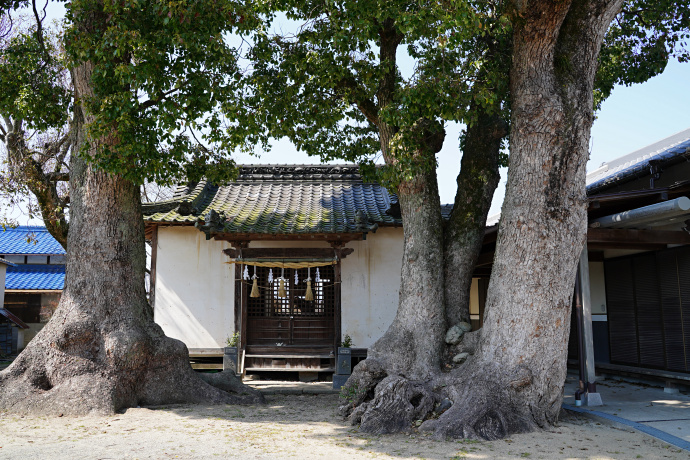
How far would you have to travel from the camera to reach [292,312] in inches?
501

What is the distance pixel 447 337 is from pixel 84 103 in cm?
652

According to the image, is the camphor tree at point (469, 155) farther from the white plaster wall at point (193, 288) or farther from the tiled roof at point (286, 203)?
the white plaster wall at point (193, 288)

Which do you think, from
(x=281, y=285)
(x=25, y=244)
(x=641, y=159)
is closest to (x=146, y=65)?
(x=281, y=285)

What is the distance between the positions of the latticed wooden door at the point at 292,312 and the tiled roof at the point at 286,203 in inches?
49.2

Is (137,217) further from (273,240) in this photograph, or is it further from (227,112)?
(273,240)

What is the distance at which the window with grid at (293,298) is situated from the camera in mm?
12766

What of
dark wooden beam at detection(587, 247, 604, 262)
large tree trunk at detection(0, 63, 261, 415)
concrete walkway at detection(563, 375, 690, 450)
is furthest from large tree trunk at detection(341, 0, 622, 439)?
dark wooden beam at detection(587, 247, 604, 262)

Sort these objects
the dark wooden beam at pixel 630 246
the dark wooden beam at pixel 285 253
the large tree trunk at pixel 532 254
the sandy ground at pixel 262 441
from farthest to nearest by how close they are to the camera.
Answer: the dark wooden beam at pixel 285 253
the dark wooden beam at pixel 630 246
the large tree trunk at pixel 532 254
the sandy ground at pixel 262 441

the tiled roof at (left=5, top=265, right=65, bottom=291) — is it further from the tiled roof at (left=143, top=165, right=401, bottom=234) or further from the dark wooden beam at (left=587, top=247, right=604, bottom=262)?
the dark wooden beam at (left=587, top=247, right=604, bottom=262)

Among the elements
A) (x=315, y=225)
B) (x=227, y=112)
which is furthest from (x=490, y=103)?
(x=315, y=225)

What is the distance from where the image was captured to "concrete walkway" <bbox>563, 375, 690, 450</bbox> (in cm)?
653

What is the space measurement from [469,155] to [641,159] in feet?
22.1

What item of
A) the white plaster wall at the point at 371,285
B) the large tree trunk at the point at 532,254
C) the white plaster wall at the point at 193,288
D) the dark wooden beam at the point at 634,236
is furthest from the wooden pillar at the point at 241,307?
the dark wooden beam at the point at 634,236

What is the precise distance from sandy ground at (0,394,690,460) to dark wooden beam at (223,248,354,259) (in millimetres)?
4842
